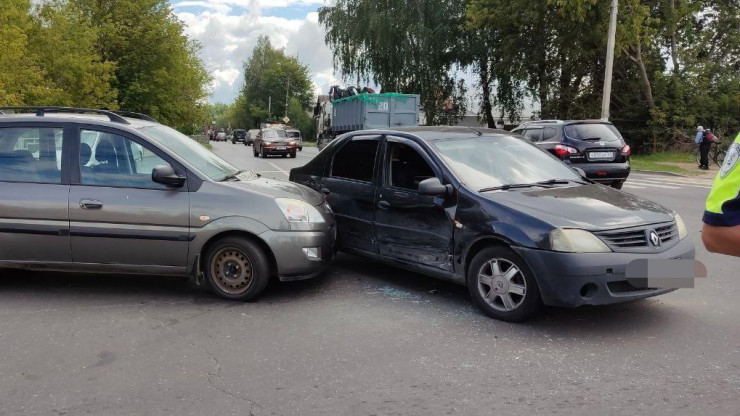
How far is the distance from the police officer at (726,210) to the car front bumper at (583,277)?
7.26 ft

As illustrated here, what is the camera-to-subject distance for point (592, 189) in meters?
5.46

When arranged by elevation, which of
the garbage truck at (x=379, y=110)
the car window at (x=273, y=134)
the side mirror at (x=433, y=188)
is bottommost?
the side mirror at (x=433, y=188)

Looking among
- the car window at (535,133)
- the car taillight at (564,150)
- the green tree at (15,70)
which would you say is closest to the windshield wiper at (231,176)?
the car taillight at (564,150)

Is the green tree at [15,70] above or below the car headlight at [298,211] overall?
above

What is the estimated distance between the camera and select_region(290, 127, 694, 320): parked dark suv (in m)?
4.47

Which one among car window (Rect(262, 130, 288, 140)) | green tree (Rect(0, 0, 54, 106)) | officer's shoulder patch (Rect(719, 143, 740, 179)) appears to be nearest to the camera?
officer's shoulder patch (Rect(719, 143, 740, 179))

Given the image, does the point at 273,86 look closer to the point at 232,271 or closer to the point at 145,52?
the point at 145,52

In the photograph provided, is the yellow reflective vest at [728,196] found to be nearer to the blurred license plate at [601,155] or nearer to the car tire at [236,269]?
the car tire at [236,269]

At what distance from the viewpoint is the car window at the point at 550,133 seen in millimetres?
13219

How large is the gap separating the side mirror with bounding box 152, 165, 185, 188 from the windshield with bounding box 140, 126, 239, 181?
278mm

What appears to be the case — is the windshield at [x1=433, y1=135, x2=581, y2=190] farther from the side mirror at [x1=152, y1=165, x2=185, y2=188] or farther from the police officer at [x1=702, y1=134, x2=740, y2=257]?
the police officer at [x1=702, y1=134, x2=740, y2=257]

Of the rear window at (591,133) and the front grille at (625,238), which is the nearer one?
the front grille at (625,238)

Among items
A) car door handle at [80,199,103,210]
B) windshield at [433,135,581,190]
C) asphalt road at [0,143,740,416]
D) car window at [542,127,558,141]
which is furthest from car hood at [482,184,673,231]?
car window at [542,127,558,141]

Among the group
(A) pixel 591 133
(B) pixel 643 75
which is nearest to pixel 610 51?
(B) pixel 643 75
